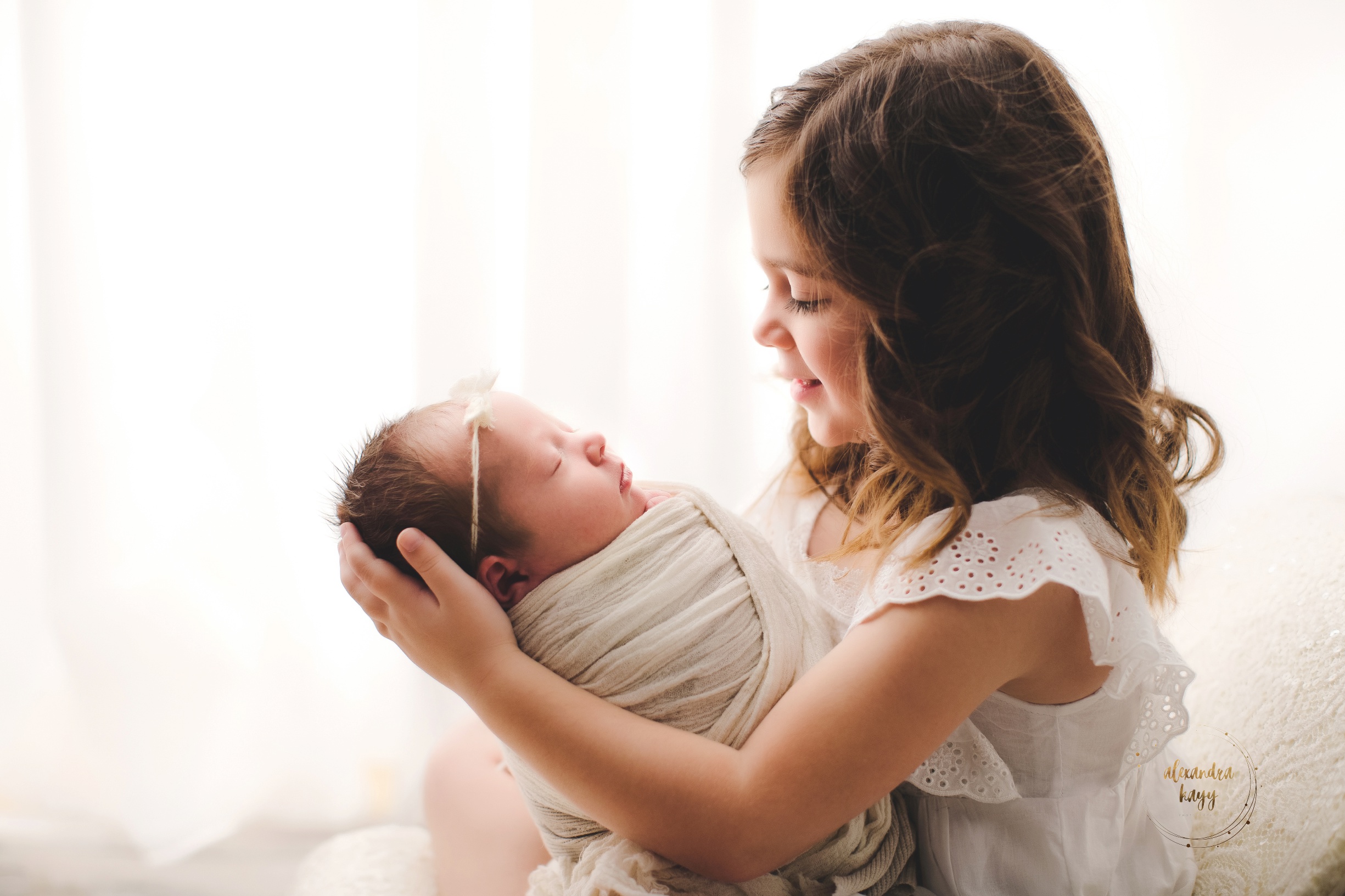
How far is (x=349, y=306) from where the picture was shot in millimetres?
1377

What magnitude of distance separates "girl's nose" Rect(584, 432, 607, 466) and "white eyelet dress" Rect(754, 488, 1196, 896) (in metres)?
0.31

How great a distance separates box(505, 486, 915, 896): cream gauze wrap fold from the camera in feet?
2.63

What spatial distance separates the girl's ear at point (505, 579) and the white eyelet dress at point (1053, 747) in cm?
33

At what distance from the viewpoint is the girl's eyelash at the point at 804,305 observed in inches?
33.0

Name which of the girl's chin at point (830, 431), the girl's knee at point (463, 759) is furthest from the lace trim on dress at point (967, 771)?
the girl's knee at point (463, 759)

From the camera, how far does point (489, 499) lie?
0.86 m

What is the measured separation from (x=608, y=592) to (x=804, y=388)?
0.32 meters

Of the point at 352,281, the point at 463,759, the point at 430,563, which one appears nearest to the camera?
the point at 430,563

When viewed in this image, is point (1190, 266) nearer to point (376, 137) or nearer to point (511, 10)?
point (511, 10)

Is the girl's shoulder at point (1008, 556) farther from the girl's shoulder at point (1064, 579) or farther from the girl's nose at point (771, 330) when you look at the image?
the girl's nose at point (771, 330)

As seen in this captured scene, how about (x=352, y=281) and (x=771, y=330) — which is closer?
(x=771, y=330)

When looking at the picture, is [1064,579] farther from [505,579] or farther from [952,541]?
[505,579]

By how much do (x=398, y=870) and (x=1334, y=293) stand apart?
1.59 meters

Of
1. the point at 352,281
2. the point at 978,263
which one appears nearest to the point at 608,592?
the point at 978,263
